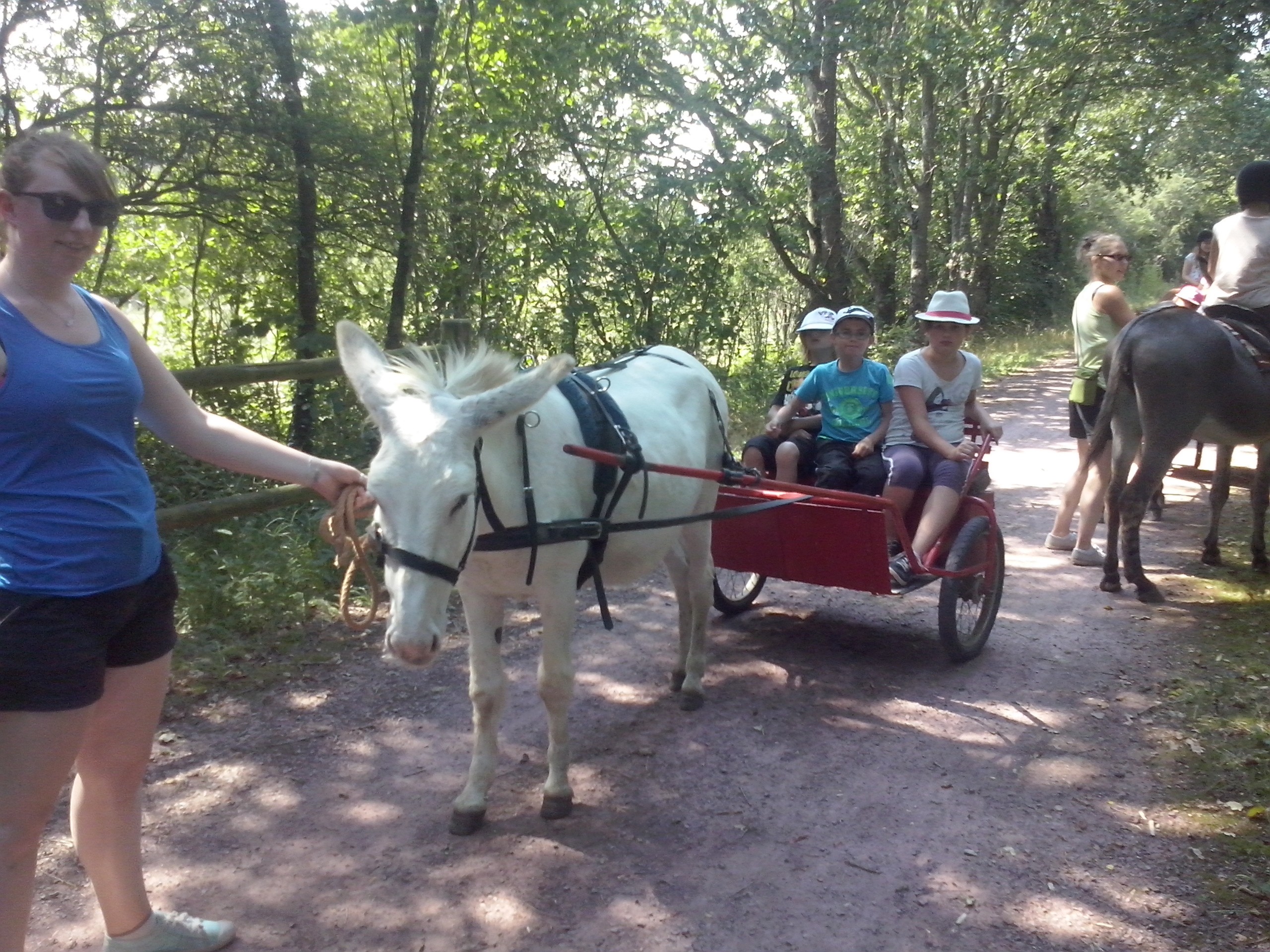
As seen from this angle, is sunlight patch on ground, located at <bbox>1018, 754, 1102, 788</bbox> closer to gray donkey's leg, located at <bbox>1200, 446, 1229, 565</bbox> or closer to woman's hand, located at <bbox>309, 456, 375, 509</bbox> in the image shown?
woman's hand, located at <bbox>309, 456, 375, 509</bbox>

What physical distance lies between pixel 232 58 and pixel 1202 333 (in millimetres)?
7010

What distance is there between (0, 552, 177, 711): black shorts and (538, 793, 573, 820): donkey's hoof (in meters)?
1.74

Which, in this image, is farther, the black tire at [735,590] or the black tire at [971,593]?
the black tire at [735,590]

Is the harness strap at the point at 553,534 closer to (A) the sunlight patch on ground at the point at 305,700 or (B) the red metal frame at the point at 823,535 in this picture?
(B) the red metal frame at the point at 823,535

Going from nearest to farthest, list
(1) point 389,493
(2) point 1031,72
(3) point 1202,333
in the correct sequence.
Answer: (1) point 389,493
(3) point 1202,333
(2) point 1031,72

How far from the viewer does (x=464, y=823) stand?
3.38 m

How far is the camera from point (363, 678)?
4773 mm

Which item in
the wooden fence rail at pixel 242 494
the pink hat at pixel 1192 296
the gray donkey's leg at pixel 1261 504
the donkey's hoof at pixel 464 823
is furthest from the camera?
the pink hat at pixel 1192 296

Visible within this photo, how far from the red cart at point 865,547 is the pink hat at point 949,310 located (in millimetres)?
706

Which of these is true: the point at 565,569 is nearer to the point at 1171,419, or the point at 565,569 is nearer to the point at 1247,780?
the point at 1247,780

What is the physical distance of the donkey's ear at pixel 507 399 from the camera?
2.73 metres

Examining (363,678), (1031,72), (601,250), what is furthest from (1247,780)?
(1031,72)

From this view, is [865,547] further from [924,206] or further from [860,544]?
[924,206]

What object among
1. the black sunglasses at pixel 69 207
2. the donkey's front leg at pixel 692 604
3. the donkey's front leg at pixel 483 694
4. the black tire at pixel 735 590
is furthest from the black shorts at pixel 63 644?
the black tire at pixel 735 590
